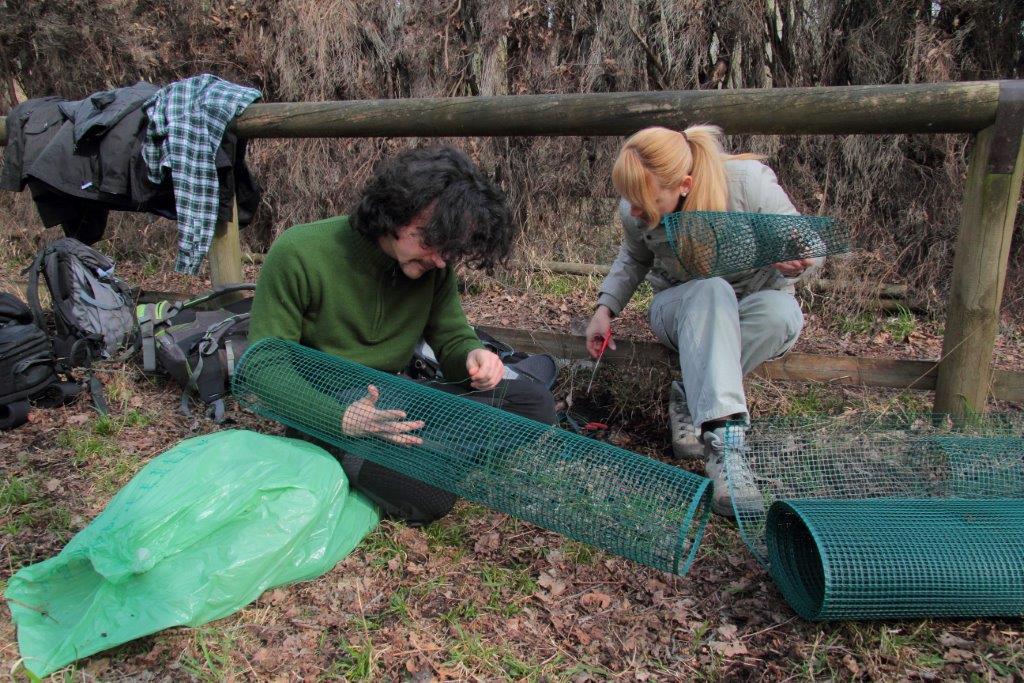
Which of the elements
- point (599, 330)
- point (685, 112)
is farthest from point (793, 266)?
point (599, 330)

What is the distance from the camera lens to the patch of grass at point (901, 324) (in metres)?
4.78

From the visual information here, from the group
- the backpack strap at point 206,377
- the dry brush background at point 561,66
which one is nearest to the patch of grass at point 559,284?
the dry brush background at point 561,66

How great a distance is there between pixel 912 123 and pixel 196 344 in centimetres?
314

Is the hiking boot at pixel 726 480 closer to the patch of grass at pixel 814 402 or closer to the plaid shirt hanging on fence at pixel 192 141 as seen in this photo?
the patch of grass at pixel 814 402

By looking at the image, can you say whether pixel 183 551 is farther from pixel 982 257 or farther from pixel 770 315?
pixel 982 257

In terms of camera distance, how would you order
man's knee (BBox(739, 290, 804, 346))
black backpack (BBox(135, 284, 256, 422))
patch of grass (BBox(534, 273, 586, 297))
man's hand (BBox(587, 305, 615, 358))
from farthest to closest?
patch of grass (BBox(534, 273, 586, 297)), black backpack (BBox(135, 284, 256, 422)), man's hand (BBox(587, 305, 615, 358)), man's knee (BBox(739, 290, 804, 346))

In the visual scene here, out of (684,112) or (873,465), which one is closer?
(873,465)

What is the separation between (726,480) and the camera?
Answer: 281 centimetres

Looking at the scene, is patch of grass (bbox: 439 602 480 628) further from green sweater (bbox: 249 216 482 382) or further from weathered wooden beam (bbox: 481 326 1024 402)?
weathered wooden beam (bbox: 481 326 1024 402)

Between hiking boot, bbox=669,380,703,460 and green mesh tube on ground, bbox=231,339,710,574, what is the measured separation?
0.68 meters

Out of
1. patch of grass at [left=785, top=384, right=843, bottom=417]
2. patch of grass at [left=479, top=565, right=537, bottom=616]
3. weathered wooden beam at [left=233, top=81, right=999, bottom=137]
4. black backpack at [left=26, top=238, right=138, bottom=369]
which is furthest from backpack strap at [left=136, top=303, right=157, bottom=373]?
patch of grass at [left=785, top=384, right=843, bottom=417]

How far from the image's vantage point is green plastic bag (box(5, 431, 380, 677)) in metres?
2.09

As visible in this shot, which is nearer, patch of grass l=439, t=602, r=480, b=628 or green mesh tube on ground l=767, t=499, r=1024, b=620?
green mesh tube on ground l=767, t=499, r=1024, b=620

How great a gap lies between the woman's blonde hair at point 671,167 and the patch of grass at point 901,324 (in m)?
2.37
